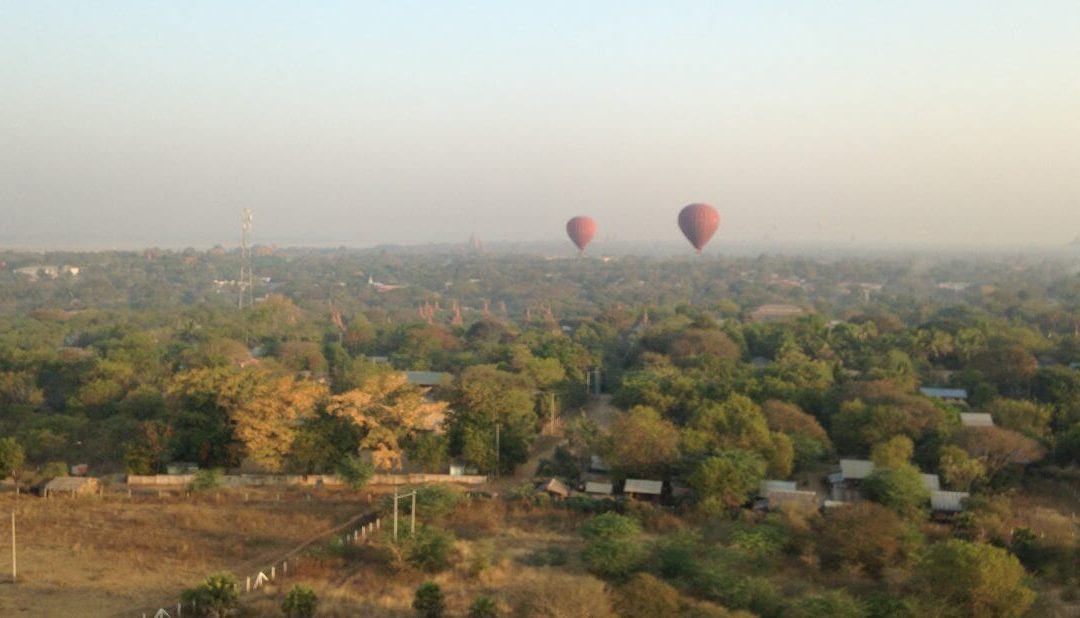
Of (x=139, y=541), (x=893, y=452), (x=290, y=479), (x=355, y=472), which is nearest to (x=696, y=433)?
(x=893, y=452)

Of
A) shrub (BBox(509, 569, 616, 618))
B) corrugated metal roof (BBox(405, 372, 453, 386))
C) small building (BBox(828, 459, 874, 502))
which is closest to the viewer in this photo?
shrub (BBox(509, 569, 616, 618))

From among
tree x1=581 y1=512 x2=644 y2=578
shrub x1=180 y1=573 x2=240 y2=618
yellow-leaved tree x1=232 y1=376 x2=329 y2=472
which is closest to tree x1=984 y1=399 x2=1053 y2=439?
tree x1=581 y1=512 x2=644 y2=578

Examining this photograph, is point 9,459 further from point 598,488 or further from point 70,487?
point 598,488

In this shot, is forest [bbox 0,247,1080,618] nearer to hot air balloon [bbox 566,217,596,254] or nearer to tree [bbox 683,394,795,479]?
tree [bbox 683,394,795,479]

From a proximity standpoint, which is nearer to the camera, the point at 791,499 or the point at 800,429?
the point at 791,499

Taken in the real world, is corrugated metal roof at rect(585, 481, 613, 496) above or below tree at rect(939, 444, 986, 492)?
below

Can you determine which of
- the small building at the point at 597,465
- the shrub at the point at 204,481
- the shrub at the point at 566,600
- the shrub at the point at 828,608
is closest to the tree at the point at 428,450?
the small building at the point at 597,465
